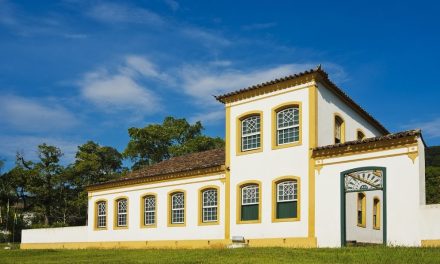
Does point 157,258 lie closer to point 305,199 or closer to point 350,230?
point 305,199

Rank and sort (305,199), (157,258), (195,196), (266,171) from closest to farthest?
(157,258), (305,199), (266,171), (195,196)

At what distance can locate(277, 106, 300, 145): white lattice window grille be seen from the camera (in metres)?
23.8

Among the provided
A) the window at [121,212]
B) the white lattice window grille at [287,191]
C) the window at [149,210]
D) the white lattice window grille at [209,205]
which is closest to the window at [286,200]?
the white lattice window grille at [287,191]

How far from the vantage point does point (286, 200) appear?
77.3 ft

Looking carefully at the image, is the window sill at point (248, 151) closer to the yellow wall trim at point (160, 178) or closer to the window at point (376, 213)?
the yellow wall trim at point (160, 178)

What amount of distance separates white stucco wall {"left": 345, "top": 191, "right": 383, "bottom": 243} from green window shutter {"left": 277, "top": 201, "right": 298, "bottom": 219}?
2.30 metres

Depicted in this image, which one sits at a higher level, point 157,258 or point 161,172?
point 161,172

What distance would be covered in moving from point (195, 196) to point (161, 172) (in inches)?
131

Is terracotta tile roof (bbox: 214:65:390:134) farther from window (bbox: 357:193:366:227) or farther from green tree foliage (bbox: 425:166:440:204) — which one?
green tree foliage (bbox: 425:166:440:204)

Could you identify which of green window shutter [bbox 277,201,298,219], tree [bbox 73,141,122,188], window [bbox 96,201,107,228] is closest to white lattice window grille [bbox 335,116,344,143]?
green window shutter [bbox 277,201,298,219]

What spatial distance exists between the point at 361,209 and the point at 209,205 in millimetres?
7450

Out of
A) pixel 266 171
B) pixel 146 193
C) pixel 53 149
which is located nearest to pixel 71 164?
pixel 53 149

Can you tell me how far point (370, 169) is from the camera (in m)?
20.9

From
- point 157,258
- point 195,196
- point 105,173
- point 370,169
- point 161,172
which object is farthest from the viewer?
point 105,173
